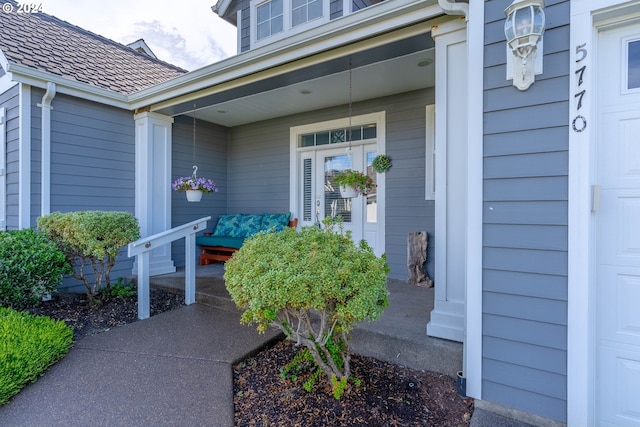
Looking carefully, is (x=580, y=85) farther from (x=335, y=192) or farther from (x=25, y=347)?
(x=25, y=347)

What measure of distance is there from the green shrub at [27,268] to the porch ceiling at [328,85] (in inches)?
88.0

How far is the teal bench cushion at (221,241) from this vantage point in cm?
493

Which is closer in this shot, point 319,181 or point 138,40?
point 319,181

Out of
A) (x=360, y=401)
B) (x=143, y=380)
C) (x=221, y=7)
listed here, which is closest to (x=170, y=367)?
(x=143, y=380)

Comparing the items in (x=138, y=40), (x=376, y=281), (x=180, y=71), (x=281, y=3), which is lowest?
(x=376, y=281)

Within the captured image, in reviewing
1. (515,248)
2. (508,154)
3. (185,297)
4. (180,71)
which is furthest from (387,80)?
(180,71)

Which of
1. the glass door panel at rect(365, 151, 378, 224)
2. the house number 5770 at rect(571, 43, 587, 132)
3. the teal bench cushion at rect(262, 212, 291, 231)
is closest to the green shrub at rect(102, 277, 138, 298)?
the teal bench cushion at rect(262, 212, 291, 231)

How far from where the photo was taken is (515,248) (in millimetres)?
1761

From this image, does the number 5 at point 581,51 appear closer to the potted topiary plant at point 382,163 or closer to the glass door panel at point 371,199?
the potted topiary plant at point 382,163

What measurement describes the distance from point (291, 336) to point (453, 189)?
1.46 metres

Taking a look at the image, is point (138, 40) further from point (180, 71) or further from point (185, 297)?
point (185, 297)

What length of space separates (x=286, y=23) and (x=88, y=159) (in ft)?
11.6

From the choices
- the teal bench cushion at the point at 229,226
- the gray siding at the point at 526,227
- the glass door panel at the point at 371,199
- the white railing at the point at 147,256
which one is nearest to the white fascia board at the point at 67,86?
the white railing at the point at 147,256

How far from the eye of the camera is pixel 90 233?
10.2 feet
